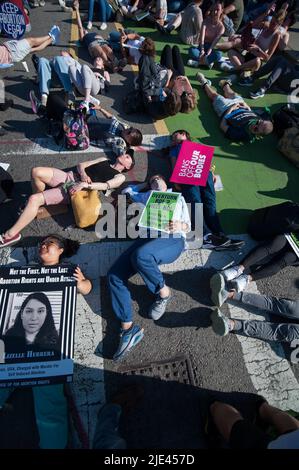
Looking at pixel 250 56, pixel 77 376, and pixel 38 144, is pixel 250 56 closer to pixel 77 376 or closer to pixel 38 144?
pixel 38 144

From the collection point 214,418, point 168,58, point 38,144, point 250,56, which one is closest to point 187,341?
point 214,418

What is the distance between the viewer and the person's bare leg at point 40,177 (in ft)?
14.7

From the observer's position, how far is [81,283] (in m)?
3.81

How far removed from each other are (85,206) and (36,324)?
1720 mm

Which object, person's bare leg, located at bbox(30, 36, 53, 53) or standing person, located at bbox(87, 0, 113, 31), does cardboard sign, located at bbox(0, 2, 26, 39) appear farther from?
standing person, located at bbox(87, 0, 113, 31)

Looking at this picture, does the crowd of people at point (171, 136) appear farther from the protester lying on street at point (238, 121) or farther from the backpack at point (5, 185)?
the backpack at point (5, 185)

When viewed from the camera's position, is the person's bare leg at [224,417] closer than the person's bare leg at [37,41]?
Yes

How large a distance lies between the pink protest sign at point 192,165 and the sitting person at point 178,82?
5.91 ft

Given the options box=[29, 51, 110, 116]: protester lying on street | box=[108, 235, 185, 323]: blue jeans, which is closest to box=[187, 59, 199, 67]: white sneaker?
box=[29, 51, 110, 116]: protester lying on street

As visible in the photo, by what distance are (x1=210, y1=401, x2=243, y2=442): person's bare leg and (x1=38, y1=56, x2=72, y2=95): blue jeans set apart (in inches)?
236

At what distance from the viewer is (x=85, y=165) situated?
482 cm

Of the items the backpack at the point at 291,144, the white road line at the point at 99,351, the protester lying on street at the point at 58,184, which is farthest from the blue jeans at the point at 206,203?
the backpack at the point at 291,144

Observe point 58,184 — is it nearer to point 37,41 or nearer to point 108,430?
point 108,430

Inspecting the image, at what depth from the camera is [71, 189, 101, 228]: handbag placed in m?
4.43
